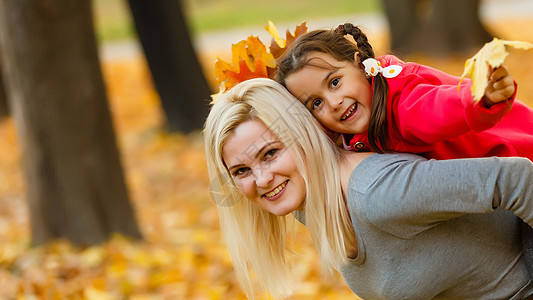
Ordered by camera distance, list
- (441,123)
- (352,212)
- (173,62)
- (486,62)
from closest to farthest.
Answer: (486,62)
(441,123)
(352,212)
(173,62)

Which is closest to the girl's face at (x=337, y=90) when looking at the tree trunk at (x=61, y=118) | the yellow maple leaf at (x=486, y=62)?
the yellow maple leaf at (x=486, y=62)

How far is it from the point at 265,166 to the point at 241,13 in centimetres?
2109

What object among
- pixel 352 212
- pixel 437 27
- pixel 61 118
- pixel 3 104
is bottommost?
pixel 3 104

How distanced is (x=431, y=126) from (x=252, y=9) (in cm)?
2197

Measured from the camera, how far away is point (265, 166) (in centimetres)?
224

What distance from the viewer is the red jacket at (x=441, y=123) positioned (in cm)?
194

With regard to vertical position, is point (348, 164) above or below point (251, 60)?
below

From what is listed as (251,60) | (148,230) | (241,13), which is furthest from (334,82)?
(241,13)

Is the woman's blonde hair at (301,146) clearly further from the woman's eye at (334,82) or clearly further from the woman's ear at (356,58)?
the woman's ear at (356,58)

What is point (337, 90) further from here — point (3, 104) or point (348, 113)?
point (3, 104)

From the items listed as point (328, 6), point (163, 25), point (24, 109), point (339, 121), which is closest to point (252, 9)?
point (328, 6)

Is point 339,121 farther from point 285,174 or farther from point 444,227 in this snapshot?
point 444,227

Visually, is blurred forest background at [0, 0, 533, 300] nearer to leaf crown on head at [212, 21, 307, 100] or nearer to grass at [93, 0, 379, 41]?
leaf crown on head at [212, 21, 307, 100]

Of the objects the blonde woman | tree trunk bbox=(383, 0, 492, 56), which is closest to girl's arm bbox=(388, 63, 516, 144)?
the blonde woman
